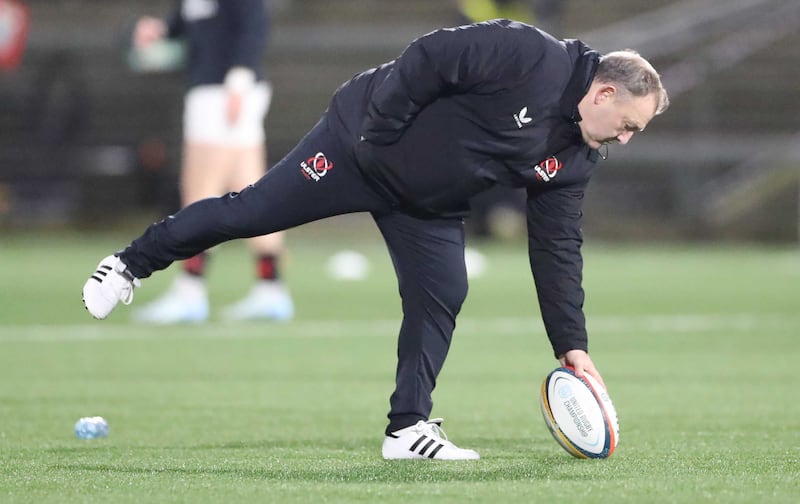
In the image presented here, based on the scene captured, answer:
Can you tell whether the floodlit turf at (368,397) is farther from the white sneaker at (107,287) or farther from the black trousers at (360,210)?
the white sneaker at (107,287)

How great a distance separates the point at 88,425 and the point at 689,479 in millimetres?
2263

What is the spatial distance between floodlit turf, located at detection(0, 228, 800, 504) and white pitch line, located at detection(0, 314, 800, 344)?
3 cm

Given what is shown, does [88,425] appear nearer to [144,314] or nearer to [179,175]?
[144,314]

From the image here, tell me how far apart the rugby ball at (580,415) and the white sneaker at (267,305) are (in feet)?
15.9

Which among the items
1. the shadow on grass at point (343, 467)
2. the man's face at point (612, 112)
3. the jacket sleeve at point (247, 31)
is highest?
the jacket sleeve at point (247, 31)

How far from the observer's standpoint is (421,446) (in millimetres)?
5059

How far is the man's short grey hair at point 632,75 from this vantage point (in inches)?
189

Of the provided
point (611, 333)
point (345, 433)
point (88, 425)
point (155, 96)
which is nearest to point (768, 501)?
point (345, 433)

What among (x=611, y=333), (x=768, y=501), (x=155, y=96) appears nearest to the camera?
(x=768, y=501)

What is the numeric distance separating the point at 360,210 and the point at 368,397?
184cm

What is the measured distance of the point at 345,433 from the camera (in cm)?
575

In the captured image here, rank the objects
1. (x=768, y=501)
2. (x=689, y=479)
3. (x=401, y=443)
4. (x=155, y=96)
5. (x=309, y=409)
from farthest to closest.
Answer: (x=155, y=96) → (x=309, y=409) → (x=401, y=443) → (x=689, y=479) → (x=768, y=501)

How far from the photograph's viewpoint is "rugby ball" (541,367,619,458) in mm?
5023

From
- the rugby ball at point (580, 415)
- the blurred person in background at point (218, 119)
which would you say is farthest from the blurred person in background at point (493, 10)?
the rugby ball at point (580, 415)
